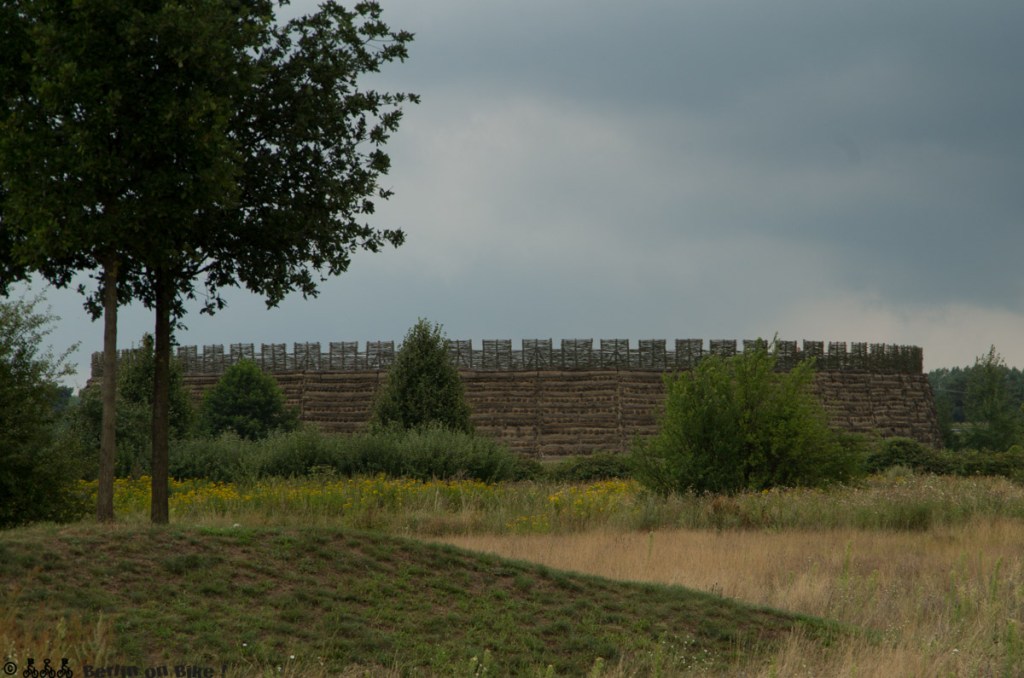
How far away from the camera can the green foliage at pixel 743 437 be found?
20891 mm

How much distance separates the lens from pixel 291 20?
1580 cm

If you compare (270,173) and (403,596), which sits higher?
(270,173)

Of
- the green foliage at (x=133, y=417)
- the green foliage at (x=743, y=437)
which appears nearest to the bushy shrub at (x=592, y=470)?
the green foliage at (x=743, y=437)

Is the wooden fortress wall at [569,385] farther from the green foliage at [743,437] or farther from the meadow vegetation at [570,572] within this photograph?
the meadow vegetation at [570,572]

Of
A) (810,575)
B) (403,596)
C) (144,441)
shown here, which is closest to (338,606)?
(403,596)

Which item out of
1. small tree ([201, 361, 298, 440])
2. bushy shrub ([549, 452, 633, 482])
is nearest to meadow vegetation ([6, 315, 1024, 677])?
bushy shrub ([549, 452, 633, 482])

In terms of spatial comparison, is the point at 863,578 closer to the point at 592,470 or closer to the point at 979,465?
the point at 592,470

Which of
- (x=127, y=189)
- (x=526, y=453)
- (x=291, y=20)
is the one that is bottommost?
(x=526, y=453)

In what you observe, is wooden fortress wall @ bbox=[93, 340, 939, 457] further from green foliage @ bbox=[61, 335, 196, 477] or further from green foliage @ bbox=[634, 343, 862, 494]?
green foliage @ bbox=[634, 343, 862, 494]

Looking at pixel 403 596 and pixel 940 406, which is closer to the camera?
pixel 403 596

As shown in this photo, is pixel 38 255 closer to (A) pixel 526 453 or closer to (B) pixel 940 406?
(A) pixel 526 453

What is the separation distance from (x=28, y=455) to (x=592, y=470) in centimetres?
1869

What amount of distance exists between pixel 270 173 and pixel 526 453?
108 ft

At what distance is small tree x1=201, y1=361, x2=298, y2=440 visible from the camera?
4006 centimetres
